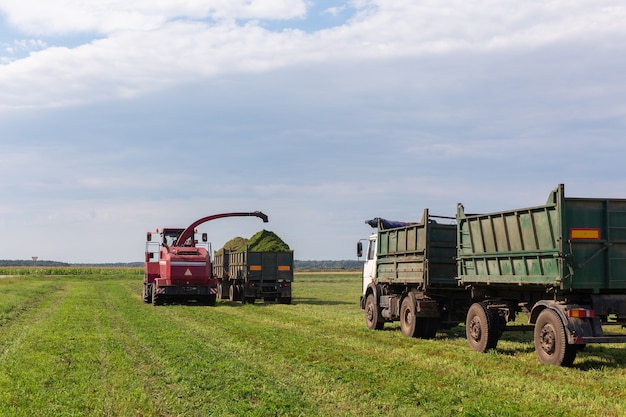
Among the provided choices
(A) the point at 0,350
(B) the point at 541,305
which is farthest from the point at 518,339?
(A) the point at 0,350

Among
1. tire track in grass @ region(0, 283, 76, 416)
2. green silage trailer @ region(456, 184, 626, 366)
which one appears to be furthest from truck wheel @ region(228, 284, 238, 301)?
green silage trailer @ region(456, 184, 626, 366)

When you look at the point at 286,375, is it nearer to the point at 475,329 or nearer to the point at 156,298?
the point at 475,329

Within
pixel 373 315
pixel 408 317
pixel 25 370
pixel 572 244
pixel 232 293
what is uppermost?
pixel 572 244

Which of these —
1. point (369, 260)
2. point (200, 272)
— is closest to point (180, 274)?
point (200, 272)

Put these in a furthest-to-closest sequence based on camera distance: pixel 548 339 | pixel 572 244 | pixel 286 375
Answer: pixel 548 339 → pixel 572 244 → pixel 286 375

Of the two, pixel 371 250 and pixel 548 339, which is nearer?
pixel 548 339

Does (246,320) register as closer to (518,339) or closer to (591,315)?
(518,339)

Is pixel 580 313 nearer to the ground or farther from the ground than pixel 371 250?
nearer to the ground

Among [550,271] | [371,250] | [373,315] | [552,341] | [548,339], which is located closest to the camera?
[550,271]

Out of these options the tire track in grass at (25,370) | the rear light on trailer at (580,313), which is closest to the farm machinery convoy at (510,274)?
the rear light on trailer at (580,313)

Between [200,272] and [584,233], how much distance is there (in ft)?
72.0

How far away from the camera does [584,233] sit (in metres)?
12.9

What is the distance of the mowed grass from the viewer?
31.7ft

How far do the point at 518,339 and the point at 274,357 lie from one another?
25.1 ft
